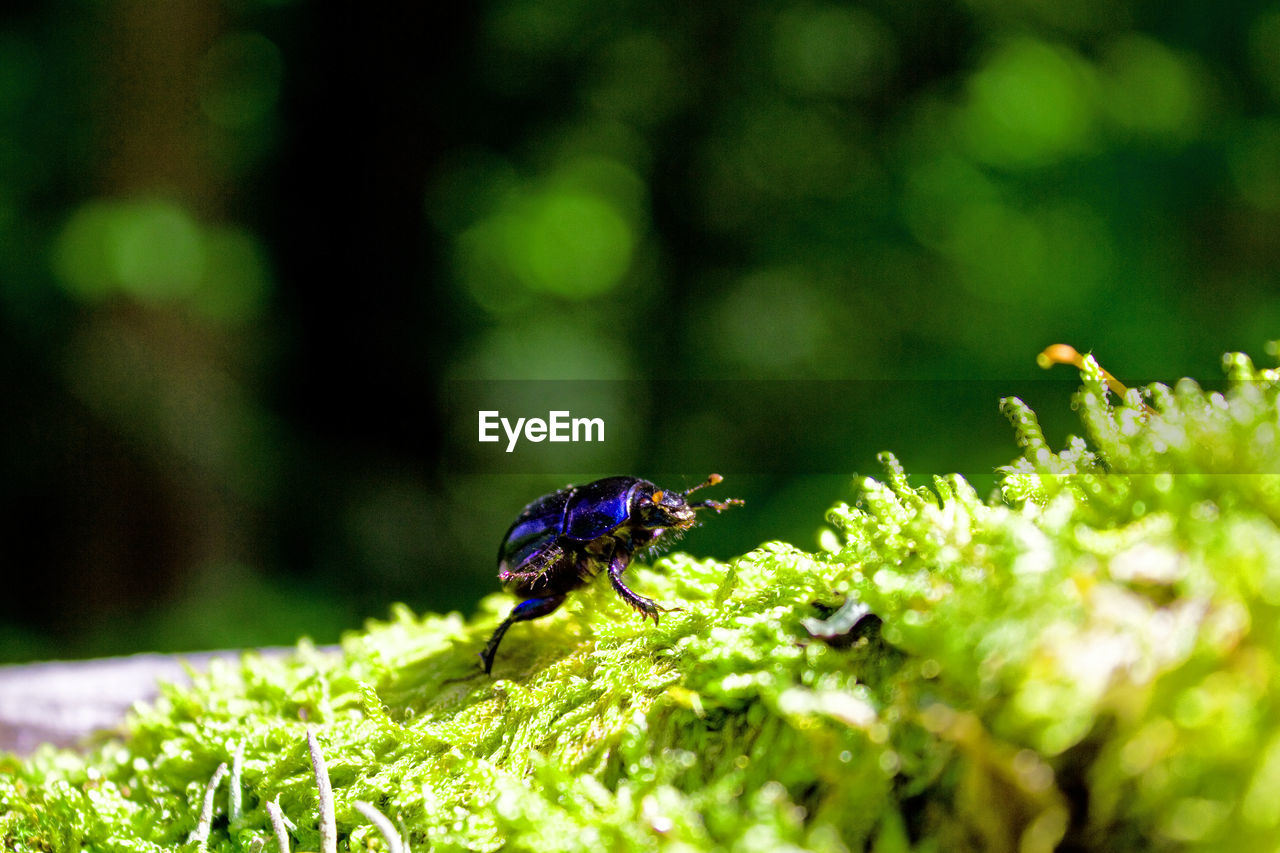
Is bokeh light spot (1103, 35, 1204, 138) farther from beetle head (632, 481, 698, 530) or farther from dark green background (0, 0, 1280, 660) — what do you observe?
beetle head (632, 481, 698, 530)

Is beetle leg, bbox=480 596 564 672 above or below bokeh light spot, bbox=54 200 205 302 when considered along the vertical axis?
below

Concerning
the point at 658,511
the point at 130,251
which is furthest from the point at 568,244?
the point at 658,511

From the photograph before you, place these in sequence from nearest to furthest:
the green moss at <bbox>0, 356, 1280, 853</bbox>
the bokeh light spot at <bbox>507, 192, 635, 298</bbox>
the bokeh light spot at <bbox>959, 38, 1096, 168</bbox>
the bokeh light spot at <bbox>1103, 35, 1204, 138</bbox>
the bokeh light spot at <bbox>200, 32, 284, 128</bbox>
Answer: the green moss at <bbox>0, 356, 1280, 853</bbox> < the bokeh light spot at <bbox>959, 38, 1096, 168</bbox> < the bokeh light spot at <bbox>1103, 35, 1204, 138</bbox> < the bokeh light spot at <bbox>200, 32, 284, 128</bbox> < the bokeh light spot at <bbox>507, 192, 635, 298</bbox>

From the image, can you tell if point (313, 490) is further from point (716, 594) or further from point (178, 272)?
point (716, 594)

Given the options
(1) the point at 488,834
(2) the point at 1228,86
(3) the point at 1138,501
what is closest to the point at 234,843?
(1) the point at 488,834

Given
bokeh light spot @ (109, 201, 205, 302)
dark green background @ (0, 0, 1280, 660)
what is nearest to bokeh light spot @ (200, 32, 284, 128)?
dark green background @ (0, 0, 1280, 660)

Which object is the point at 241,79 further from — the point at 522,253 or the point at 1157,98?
the point at 1157,98

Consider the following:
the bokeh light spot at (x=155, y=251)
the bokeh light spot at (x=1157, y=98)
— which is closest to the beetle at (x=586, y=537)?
the bokeh light spot at (x=155, y=251)
